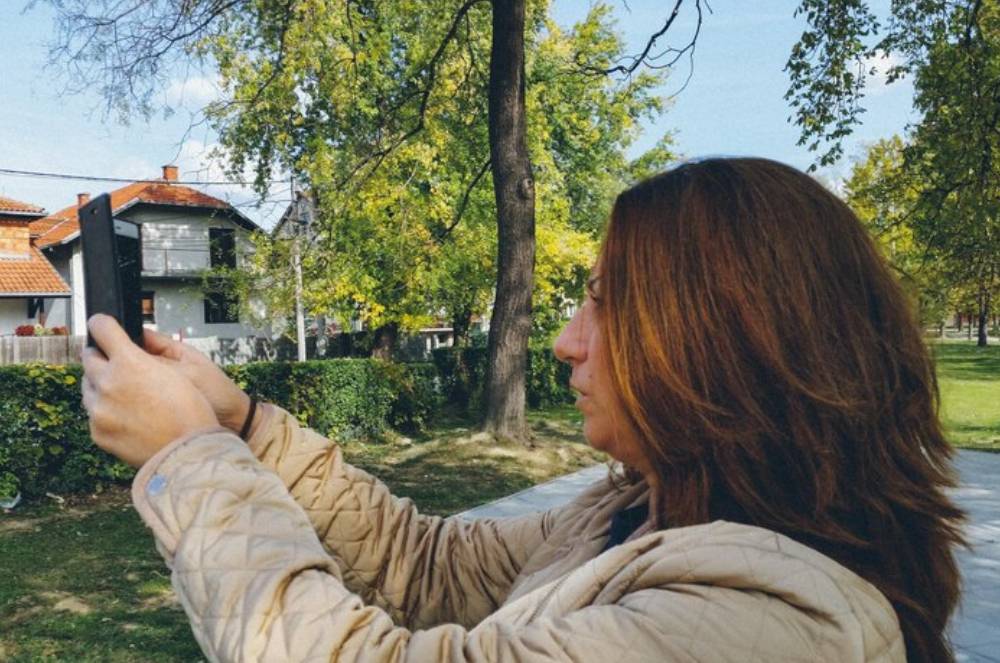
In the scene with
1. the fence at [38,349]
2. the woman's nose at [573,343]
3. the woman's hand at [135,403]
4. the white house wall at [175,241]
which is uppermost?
the white house wall at [175,241]

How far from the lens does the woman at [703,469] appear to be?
2.83ft

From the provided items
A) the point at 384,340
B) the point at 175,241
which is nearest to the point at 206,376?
the point at 384,340

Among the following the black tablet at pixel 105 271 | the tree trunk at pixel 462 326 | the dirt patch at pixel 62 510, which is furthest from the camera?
the tree trunk at pixel 462 326

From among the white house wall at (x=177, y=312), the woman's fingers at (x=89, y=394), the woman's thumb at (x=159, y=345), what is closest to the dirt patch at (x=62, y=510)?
the woman's thumb at (x=159, y=345)

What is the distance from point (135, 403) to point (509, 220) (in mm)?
9859

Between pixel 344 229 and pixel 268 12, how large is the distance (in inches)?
254

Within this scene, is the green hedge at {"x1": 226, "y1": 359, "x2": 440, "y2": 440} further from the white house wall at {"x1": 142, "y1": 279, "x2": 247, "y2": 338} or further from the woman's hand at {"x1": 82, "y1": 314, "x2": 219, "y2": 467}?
the white house wall at {"x1": 142, "y1": 279, "x2": 247, "y2": 338}

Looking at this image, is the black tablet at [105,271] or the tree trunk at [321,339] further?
the tree trunk at [321,339]

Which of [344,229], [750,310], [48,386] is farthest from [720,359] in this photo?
[344,229]

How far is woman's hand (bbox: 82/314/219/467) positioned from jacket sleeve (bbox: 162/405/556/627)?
437 mm

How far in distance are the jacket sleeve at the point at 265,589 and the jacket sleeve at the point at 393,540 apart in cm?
49

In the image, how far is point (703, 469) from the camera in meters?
1.04

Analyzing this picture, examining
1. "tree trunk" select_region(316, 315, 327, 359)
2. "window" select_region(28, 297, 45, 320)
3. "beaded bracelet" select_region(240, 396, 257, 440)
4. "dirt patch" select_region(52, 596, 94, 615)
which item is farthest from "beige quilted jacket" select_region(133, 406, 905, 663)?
"window" select_region(28, 297, 45, 320)

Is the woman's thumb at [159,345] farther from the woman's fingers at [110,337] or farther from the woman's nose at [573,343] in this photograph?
the woman's nose at [573,343]
